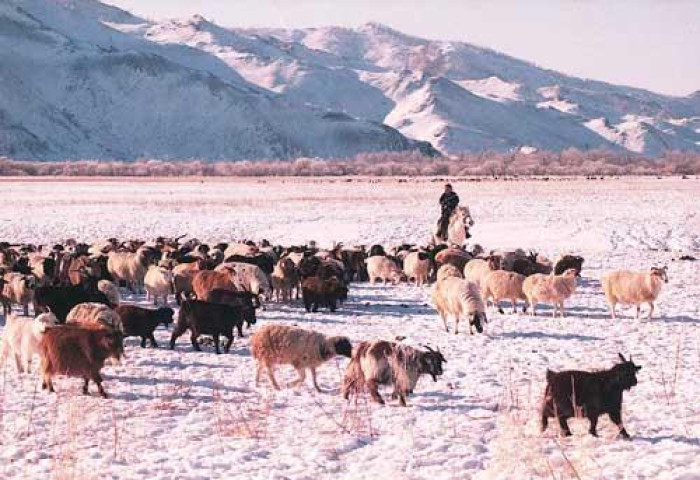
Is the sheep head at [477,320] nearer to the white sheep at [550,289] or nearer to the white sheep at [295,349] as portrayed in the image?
the white sheep at [550,289]

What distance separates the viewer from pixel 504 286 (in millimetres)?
15977

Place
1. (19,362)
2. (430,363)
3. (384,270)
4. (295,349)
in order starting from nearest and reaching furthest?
1. (430,363)
2. (295,349)
3. (19,362)
4. (384,270)

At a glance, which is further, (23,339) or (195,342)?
(195,342)

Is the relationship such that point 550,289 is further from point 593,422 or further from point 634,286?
point 593,422

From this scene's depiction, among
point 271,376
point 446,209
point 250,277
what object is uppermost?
point 446,209

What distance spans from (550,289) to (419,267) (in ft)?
16.9

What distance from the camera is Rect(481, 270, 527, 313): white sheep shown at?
16.0 m

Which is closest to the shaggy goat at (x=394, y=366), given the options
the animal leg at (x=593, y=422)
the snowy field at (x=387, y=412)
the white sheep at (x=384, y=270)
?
the snowy field at (x=387, y=412)

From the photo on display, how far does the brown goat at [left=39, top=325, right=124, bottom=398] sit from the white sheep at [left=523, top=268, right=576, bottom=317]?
25.9 feet

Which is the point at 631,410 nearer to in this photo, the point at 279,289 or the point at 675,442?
the point at 675,442

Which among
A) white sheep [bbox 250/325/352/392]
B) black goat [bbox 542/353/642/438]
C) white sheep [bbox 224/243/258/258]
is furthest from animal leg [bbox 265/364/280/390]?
white sheep [bbox 224/243/258/258]

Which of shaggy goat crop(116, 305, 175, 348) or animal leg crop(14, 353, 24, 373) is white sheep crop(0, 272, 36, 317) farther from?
animal leg crop(14, 353, 24, 373)

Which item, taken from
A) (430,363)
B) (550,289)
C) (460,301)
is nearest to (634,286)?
(550,289)

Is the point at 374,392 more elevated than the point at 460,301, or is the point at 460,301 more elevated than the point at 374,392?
the point at 460,301
